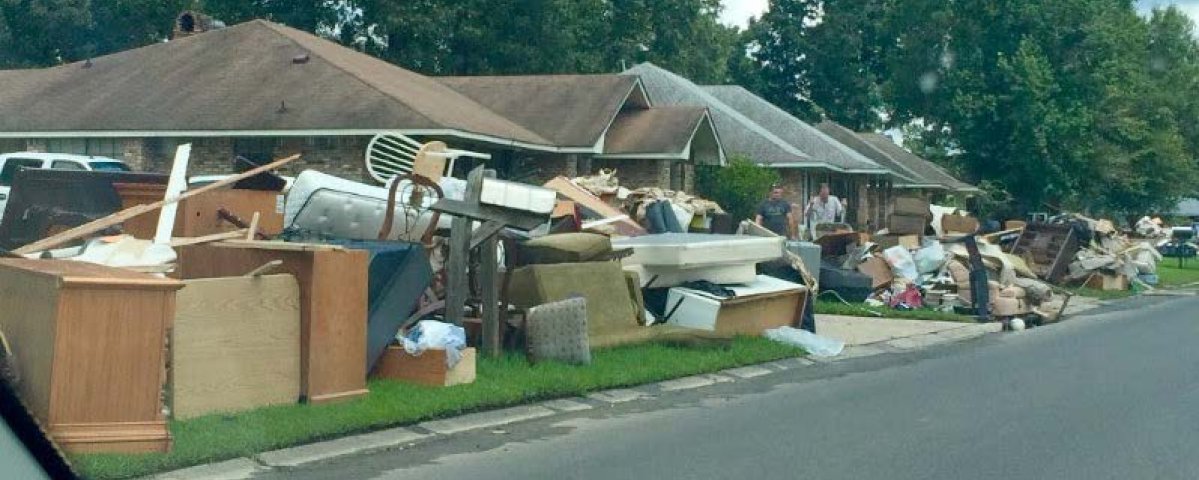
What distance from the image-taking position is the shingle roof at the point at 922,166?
55.6 meters

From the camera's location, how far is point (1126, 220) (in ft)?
213

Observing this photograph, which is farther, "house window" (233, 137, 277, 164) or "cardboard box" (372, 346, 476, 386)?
"house window" (233, 137, 277, 164)

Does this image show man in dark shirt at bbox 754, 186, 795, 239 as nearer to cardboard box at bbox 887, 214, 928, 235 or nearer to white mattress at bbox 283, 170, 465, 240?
cardboard box at bbox 887, 214, 928, 235

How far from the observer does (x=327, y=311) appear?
1029 centimetres

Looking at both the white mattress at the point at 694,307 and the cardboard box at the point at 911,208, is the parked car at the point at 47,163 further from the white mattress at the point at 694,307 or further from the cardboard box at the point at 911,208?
the cardboard box at the point at 911,208

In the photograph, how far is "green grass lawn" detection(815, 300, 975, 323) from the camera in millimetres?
21156

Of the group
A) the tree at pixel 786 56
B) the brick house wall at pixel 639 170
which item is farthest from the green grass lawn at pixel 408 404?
the tree at pixel 786 56

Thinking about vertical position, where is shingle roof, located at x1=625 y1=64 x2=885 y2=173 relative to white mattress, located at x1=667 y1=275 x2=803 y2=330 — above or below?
above

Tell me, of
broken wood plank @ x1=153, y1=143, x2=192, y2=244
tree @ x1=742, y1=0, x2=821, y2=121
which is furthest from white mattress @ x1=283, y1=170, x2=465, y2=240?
tree @ x1=742, y1=0, x2=821, y2=121

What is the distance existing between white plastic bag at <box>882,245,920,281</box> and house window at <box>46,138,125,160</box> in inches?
567

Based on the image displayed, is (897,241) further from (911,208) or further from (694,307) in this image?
(694,307)

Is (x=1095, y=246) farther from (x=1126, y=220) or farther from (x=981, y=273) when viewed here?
(x=1126, y=220)

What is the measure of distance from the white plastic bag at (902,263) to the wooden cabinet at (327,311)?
14.4 metres

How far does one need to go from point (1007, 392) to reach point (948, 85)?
38.6 meters
